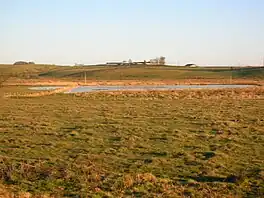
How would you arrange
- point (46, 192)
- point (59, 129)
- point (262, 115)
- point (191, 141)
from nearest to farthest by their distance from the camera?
point (46, 192) → point (191, 141) → point (59, 129) → point (262, 115)

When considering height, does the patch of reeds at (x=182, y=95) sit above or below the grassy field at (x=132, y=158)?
below

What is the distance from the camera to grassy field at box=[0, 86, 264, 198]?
1145 cm

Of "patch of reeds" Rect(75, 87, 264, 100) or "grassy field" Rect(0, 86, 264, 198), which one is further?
"patch of reeds" Rect(75, 87, 264, 100)

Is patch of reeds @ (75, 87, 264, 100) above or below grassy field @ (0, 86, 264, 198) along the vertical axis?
below

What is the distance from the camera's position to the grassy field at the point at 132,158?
11.5 m

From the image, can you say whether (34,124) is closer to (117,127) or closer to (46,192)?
(117,127)

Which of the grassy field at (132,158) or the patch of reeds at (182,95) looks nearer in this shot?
the grassy field at (132,158)

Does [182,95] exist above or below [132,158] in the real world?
below

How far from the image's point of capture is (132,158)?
15.6 m

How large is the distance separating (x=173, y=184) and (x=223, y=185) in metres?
1.45

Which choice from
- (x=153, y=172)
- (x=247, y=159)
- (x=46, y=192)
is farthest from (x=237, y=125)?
(x=46, y=192)

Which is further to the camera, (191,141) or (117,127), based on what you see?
(117,127)

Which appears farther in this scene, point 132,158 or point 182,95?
point 182,95

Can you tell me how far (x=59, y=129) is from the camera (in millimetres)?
23594
